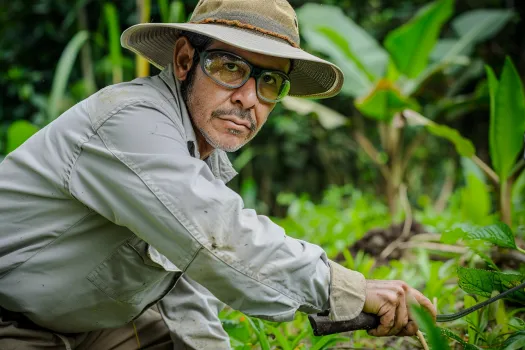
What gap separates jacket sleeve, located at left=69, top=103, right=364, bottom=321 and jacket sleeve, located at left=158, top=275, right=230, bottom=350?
0.61 m

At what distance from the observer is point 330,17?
5.01m

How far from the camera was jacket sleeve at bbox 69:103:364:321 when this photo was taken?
1.27 meters

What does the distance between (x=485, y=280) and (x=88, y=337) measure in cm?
122

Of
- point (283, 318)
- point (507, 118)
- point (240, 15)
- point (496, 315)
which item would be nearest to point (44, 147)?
point (240, 15)

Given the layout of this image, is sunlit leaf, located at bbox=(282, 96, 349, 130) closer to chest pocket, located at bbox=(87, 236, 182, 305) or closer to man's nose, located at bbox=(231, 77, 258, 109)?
man's nose, located at bbox=(231, 77, 258, 109)

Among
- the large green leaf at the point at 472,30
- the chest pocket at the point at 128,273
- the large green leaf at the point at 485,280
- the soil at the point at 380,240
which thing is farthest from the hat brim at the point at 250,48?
the large green leaf at the point at 472,30

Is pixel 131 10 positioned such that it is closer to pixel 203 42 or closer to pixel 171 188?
pixel 203 42

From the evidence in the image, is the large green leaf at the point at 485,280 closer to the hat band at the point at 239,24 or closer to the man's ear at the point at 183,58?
the hat band at the point at 239,24

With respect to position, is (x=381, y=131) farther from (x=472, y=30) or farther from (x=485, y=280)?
(x=485, y=280)

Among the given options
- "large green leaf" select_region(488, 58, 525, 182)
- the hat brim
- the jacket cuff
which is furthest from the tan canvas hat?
"large green leaf" select_region(488, 58, 525, 182)

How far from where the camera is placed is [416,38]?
421 cm

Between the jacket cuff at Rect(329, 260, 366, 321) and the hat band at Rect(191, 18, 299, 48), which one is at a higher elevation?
the hat band at Rect(191, 18, 299, 48)

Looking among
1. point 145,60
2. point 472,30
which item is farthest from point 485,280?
point 472,30

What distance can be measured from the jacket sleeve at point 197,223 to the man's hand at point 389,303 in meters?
0.04
